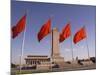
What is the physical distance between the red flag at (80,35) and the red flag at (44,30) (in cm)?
39

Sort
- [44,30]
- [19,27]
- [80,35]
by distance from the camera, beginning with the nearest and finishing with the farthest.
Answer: [19,27]
[44,30]
[80,35]

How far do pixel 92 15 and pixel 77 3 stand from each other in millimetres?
279

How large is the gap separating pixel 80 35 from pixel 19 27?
0.84 m

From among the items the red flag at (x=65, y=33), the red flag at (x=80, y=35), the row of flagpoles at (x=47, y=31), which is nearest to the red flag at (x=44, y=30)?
the row of flagpoles at (x=47, y=31)

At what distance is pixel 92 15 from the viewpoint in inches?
121

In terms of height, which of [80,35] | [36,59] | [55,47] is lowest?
[36,59]

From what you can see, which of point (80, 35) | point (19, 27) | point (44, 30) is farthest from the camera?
point (80, 35)

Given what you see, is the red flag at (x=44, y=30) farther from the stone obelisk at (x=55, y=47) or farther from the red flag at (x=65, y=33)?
the red flag at (x=65, y=33)

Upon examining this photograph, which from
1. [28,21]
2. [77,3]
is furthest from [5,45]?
[77,3]

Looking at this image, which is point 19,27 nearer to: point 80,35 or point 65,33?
point 65,33

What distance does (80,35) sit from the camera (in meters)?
3.00

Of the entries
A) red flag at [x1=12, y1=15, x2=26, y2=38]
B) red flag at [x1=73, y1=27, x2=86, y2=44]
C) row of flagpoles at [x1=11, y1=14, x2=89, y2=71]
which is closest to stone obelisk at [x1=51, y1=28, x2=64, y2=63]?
row of flagpoles at [x1=11, y1=14, x2=89, y2=71]

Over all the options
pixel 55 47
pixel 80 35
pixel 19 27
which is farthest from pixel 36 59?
pixel 80 35

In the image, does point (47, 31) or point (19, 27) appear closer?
Answer: point (19, 27)
